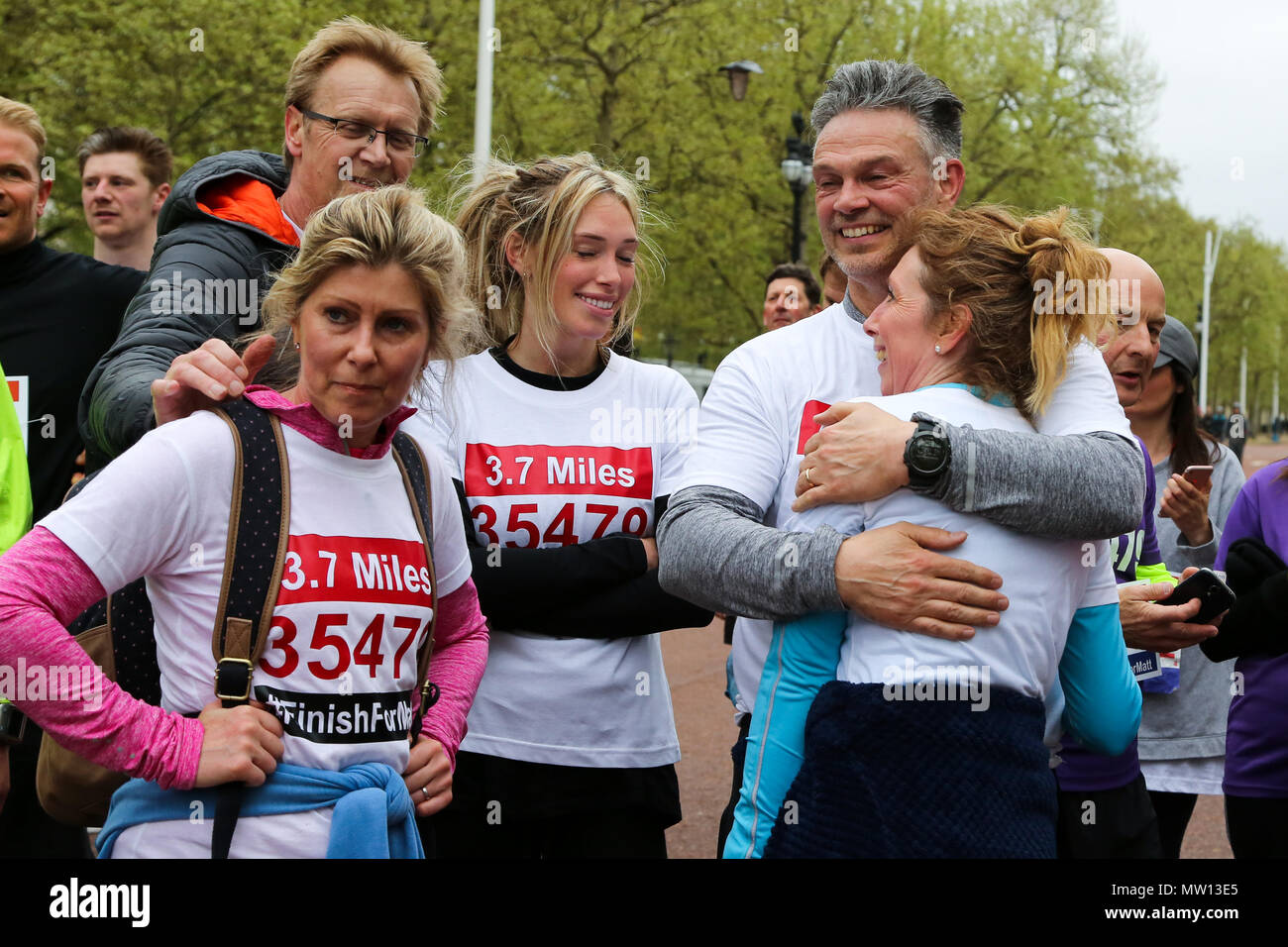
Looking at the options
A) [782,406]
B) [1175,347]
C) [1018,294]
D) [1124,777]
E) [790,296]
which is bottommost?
[1124,777]

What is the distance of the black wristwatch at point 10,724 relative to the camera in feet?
9.69

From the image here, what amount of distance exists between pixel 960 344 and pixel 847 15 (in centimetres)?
2287

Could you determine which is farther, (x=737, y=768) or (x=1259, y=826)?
(x=1259, y=826)

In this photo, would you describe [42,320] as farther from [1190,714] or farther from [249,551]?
[1190,714]

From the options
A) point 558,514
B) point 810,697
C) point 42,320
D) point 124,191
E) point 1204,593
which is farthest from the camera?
point 124,191

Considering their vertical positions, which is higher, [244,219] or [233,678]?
[244,219]

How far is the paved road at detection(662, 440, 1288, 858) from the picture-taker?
221 inches

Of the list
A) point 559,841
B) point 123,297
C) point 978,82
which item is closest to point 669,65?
point 978,82

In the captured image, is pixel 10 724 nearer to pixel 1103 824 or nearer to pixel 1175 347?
pixel 1103 824

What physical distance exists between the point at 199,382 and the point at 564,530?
3.82ft

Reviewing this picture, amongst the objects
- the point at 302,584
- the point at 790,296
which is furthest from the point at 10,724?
the point at 790,296

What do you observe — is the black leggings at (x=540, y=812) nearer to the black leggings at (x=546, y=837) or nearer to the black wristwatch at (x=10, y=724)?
the black leggings at (x=546, y=837)

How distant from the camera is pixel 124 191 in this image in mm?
5863

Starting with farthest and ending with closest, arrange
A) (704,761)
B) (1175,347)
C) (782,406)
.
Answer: (704,761), (1175,347), (782,406)
